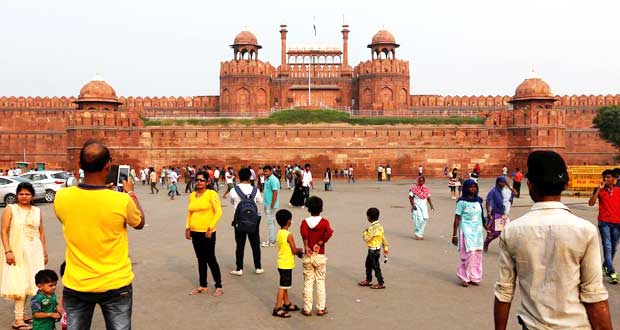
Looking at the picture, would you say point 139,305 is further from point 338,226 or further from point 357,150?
point 357,150

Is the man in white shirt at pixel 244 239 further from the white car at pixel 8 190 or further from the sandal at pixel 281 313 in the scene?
the white car at pixel 8 190

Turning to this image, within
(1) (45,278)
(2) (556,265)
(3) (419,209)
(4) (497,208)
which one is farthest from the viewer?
(3) (419,209)

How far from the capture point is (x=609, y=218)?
18.9 ft

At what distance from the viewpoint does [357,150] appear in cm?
2900

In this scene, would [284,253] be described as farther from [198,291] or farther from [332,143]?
[332,143]

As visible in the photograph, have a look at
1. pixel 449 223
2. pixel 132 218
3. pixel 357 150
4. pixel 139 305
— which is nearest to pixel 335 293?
pixel 139 305

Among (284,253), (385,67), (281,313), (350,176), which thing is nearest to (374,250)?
(284,253)

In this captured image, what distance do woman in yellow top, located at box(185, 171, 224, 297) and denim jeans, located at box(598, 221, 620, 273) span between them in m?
→ 4.08

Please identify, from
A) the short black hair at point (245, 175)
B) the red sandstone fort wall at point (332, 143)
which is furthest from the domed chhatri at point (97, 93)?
the short black hair at point (245, 175)

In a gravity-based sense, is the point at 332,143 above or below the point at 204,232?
above

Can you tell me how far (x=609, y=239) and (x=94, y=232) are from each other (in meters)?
5.36

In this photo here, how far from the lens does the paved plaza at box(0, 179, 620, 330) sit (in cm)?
443

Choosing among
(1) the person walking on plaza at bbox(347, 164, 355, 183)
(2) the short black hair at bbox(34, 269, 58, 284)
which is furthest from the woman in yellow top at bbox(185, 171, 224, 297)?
(1) the person walking on plaza at bbox(347, 164, 355, 183)

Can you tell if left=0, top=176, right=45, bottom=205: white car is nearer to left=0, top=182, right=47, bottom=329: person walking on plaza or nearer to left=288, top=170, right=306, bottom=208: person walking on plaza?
left=288, top=170, right=306, bottom=208: person walking on plaza
